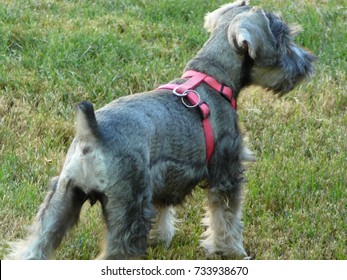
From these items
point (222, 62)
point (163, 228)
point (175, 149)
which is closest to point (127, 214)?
point (175, 149)

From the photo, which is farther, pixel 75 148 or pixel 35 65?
pixel 35 65

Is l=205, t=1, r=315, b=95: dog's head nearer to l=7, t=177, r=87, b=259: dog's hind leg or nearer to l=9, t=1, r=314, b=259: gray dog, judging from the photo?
l=9, t=1, r=314, b=259: gray dog

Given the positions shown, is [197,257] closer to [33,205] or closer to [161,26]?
[33,205]

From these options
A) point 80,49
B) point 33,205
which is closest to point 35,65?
point 80,49

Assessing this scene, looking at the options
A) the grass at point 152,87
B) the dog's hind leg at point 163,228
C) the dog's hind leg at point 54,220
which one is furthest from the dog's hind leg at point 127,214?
the dog's hind leg at point 163,228

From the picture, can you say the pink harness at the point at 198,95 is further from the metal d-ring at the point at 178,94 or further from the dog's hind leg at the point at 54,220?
the dog's hind leg at the point at 54,220

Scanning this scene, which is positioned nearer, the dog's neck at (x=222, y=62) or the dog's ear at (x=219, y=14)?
the dog's neck at (x=222, y=62)

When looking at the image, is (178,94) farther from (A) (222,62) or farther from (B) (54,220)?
(B) (54,220)

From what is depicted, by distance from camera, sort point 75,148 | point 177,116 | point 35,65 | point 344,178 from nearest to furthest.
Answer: point 75,148 < point 177,116 < point 344,178 < point 35,65

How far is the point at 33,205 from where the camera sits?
5.87 metres

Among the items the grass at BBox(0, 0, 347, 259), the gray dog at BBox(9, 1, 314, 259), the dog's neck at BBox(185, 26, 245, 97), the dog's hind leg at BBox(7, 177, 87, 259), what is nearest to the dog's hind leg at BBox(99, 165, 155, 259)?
the gray dog at BBox(9, 1, 314, 259)

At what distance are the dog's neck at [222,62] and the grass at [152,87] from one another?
1.14 m

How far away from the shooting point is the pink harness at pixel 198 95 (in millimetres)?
5109

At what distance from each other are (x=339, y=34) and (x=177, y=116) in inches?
186
